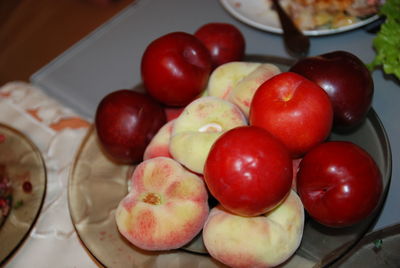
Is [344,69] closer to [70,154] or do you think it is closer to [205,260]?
[205,260]

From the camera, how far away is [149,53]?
69 centimetres

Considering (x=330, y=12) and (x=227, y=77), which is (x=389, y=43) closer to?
(x=330, y=12)

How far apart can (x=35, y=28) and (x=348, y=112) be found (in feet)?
4.56

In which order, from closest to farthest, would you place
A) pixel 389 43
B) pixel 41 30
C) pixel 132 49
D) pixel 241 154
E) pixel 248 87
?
pixel 241 154 < pixel 248 87 < pixel 389 43 < pixel 132 49 < pixel 41 30

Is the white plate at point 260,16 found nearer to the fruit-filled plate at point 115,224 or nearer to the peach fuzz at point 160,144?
the fruit-filled plate at point 115,224

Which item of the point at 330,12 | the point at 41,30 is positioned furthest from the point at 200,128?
the point at 41,30

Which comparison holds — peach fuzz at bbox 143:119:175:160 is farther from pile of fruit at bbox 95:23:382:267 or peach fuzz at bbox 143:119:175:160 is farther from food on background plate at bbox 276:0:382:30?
food on background plate at bbox 276:0:382:30

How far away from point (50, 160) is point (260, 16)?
0.53 meters

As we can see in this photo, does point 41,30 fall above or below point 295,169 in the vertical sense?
below

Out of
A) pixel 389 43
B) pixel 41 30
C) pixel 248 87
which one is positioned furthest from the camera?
pixel 41 30

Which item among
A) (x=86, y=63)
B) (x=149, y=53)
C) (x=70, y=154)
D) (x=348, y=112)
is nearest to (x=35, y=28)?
(x=86, y=63)

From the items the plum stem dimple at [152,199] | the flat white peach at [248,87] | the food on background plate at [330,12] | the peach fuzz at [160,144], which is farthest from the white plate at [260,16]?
the plum stem dimple at [152,199]

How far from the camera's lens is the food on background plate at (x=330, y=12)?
85 centimetres

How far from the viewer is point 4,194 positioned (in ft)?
2.32
